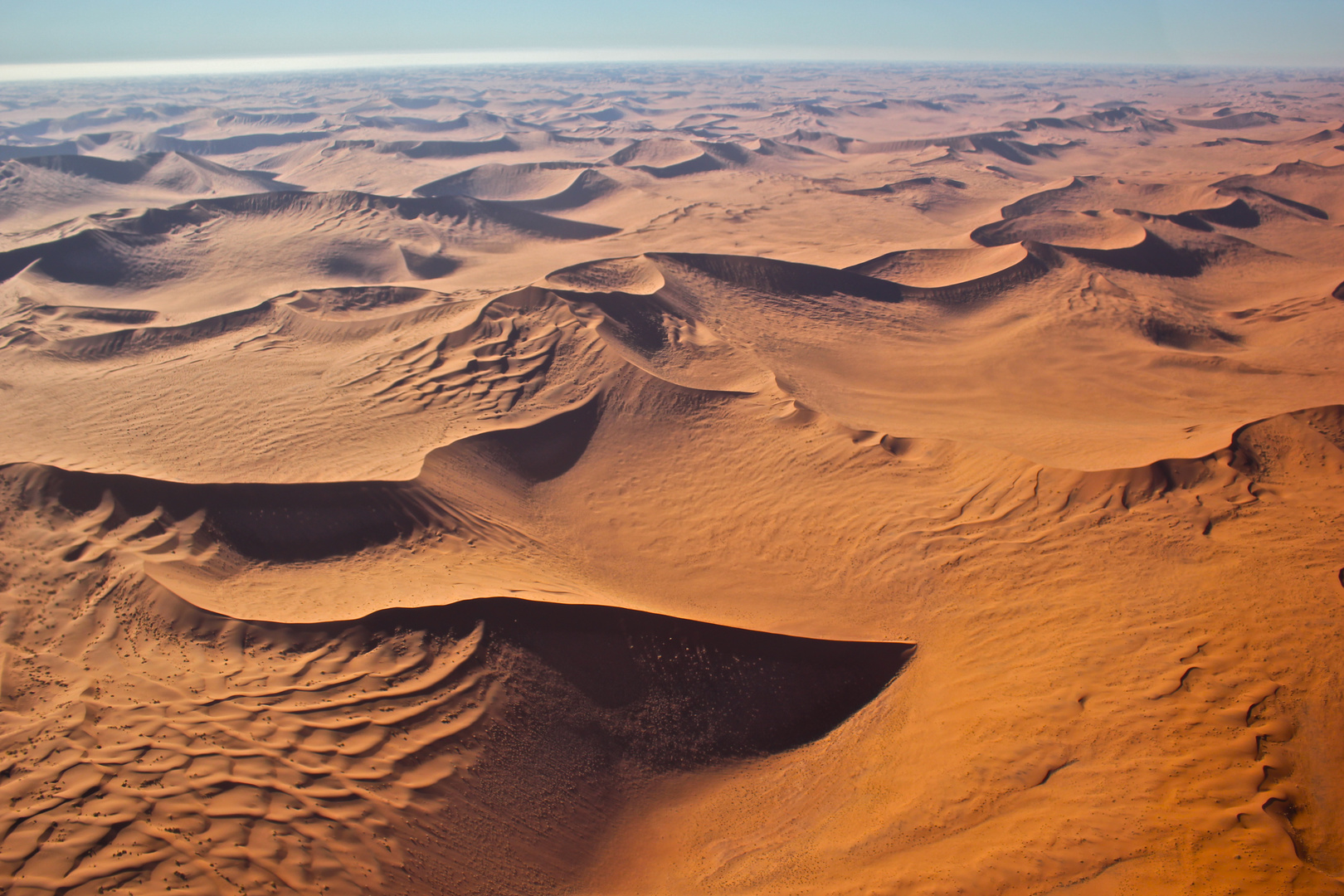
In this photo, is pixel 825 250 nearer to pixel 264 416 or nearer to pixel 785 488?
pixel 785 488

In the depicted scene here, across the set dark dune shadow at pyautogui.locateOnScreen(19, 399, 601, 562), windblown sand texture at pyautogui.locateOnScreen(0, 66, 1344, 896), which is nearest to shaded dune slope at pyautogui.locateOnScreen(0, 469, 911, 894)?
windblown sand texture at pyautogui.locateOnScreen(0, 66, 1344, 896)

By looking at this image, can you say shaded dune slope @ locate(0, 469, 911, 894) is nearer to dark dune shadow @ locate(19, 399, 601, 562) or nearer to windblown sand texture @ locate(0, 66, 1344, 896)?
windblown sand texture @ locate(0, 66, 1344, 896)

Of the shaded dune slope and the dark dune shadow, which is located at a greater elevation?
the dark dune shadow

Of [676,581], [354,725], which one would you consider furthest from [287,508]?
[676,581]

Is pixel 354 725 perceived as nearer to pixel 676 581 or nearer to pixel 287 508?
pixel 287 508

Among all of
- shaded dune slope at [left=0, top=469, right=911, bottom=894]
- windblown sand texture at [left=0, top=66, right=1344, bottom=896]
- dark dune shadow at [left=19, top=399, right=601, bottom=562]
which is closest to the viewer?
shaded dune slope at [left=0, top=469, right=911, bottom=894]

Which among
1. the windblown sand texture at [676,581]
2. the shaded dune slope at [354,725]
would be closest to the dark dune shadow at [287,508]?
the windblown sand texture at [676,581]

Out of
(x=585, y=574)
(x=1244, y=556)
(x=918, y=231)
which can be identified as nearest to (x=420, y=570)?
(x=585, y=574)

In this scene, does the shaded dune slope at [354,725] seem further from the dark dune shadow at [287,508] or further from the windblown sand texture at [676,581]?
the dark dune shadow at [287,508]
